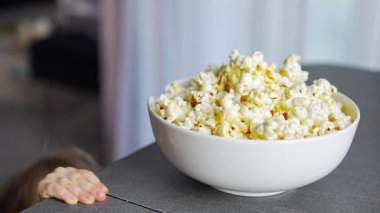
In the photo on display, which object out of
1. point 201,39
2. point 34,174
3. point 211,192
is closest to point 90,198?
point 211,192

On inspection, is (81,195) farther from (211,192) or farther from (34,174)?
A: (34,174)

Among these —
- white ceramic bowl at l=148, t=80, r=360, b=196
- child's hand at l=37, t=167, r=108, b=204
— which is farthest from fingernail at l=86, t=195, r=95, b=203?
white ceramic bowl at l=148, t=80, r=360, b=196

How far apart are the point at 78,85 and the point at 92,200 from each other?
9.97ft

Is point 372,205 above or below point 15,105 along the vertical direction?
above

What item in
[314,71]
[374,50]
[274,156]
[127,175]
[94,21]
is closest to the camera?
[274,156]

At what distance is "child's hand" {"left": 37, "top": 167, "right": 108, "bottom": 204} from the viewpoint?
30.0 inches

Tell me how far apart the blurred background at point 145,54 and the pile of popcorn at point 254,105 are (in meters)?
0.75

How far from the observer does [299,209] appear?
76 cm

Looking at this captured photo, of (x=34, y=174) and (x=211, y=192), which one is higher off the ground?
(x=211, y=192)

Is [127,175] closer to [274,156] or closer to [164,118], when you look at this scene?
[164,118]

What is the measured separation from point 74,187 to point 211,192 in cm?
19

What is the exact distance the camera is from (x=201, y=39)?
7.68 feet

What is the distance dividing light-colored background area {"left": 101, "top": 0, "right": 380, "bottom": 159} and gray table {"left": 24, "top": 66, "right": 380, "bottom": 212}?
1.09 m

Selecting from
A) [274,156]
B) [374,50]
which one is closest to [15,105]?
[374,50]
